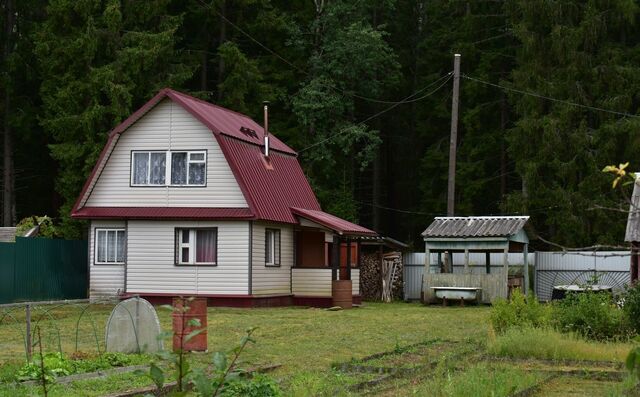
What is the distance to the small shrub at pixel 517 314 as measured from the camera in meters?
17.4

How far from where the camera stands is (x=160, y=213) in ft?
97.7

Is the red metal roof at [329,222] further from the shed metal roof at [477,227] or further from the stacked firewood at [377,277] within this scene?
the stacked firewood at [377,277]

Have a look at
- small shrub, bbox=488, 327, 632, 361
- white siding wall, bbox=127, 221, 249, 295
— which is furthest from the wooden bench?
small shrub, bbox=488, 327, 632, 361

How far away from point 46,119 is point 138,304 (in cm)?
2655

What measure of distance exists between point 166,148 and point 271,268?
487 cm

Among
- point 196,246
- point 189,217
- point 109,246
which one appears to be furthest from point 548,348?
point 109,246

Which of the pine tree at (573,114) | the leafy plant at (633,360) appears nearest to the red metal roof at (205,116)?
the pine tree at (573,114)

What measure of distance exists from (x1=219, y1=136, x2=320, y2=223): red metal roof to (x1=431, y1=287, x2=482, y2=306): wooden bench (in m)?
5.41

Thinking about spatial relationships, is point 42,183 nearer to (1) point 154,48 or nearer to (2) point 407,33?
(1) point 154,48

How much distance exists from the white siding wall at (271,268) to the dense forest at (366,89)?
10405 mm

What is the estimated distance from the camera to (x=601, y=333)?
17266 millimetres

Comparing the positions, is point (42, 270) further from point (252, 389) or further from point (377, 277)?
point (252, 389)

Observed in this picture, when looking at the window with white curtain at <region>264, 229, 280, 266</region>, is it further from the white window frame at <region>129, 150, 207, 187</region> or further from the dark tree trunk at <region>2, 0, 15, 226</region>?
the dark tree trunk at <region>2, 0, 15, 226</region>

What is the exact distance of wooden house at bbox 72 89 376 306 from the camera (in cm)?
2938
